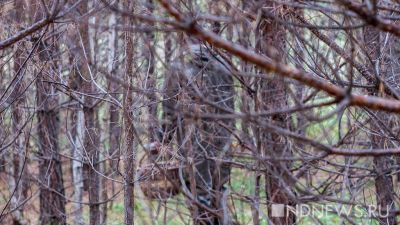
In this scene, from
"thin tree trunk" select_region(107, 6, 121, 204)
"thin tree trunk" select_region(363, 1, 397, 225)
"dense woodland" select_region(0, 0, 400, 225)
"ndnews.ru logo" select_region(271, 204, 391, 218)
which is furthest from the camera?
"thin tree trunk" select_region(107, 6, 121, 204)

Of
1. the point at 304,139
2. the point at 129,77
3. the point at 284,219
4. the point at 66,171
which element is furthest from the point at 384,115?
the point at 66,171

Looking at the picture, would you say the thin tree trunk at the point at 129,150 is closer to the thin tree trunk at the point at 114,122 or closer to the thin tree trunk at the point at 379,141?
the thin tree trunk at the point at 114,122

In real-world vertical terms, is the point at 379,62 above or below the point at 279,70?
above

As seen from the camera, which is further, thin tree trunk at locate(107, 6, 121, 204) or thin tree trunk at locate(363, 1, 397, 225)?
thin tree trunk at locate(107, 6, 121, 204)

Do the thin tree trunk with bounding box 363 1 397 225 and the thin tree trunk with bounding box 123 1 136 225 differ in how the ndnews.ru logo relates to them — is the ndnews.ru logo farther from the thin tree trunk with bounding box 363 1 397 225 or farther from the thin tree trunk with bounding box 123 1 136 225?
the thin tree trunk with bounding box 123 1 136 225

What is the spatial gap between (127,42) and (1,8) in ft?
3.37

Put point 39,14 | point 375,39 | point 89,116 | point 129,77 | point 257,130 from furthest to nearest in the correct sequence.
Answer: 1. point 89,116
2. point 39,14
3. point 129,77
4. point 375,39
5. point 257,130

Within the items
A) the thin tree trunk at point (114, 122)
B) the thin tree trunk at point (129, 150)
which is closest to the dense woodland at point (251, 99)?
the thin tree trunk at point (129, 150)

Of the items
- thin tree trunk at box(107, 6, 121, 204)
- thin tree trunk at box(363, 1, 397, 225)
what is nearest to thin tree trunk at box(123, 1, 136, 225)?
thin tree trunk at box(107, 6, 121, 204)

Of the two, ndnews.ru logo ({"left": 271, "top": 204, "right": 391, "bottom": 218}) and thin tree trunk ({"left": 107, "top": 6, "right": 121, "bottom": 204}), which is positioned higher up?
thin tree trunk ({"left": 107, "top": 6, "right": 121, "bottom": 204})

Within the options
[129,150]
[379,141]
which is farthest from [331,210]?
[129,150]

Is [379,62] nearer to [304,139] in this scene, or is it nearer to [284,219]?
[284,219]

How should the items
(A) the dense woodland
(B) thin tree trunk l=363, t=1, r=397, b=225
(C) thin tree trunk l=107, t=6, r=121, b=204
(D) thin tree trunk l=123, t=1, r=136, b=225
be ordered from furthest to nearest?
(C) thin tree trunk l=107, t=6, r=121, b=204 → (D) thin tree trunk l=123, t=1, r=136, b=225 → (B) thin tree trunk l=363, t=1, r=397, b=225 → (A) the dense woodland

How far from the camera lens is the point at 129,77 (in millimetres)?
4824
